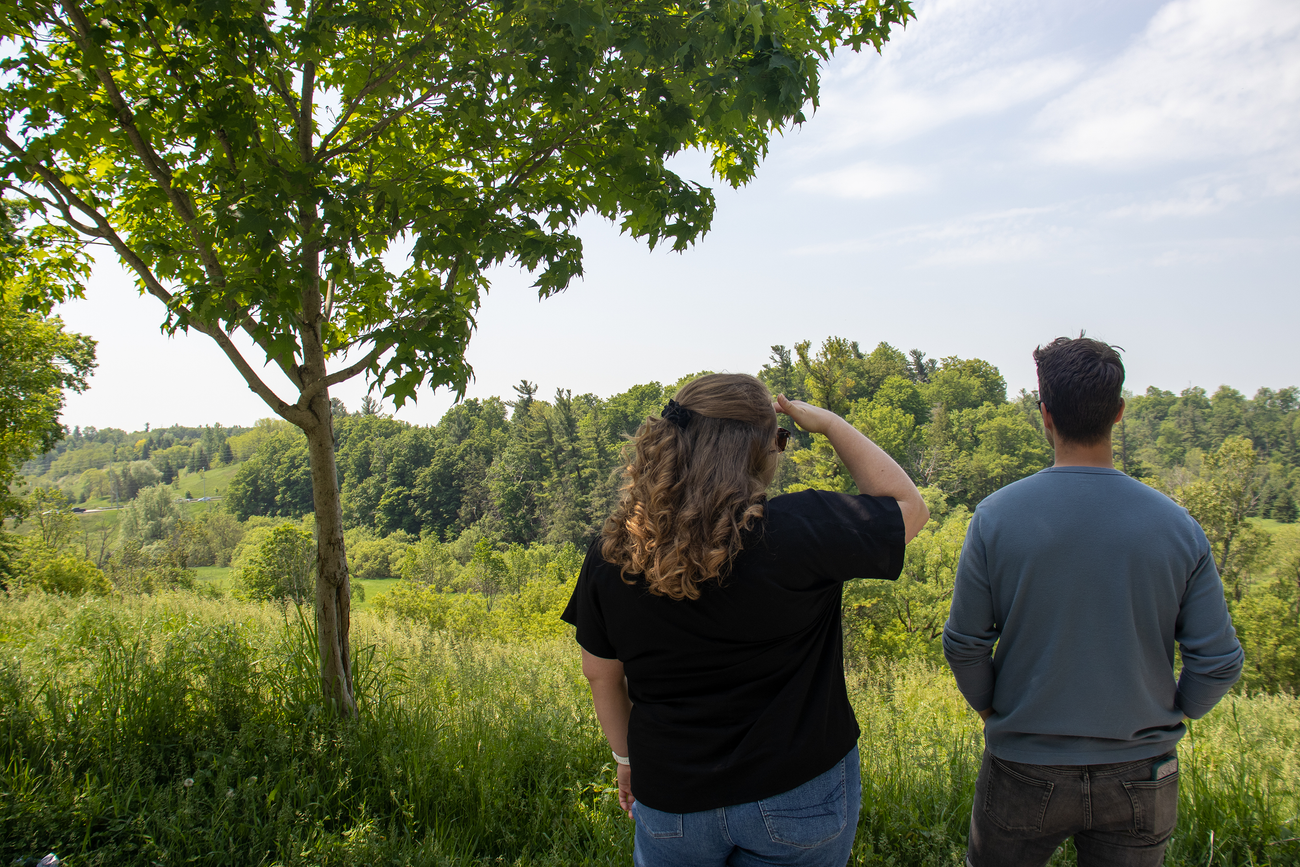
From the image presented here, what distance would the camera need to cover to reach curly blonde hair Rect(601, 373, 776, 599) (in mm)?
1359

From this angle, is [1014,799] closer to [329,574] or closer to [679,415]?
[679,415]

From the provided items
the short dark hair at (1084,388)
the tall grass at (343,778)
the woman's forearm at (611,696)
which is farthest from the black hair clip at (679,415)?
the tall grass at (343,778)

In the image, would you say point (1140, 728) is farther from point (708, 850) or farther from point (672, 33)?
point (672, 33)

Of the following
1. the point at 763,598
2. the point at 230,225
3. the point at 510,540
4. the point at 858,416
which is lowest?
the point at 510,540

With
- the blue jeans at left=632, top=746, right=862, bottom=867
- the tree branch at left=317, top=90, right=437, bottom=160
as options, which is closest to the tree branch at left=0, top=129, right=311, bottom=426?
the tree branch at left=317, top=90, right=437, bottom=160

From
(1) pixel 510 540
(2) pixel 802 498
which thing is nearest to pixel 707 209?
(2) pixel 802 498

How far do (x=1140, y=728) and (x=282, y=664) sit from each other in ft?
12.6

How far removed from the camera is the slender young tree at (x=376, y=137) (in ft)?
9.02

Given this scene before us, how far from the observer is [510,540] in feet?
221

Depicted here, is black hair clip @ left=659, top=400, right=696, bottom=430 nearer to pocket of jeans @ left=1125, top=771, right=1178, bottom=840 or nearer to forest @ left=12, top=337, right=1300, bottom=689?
pocket of jeans @ left=1125, top=771, right=1178, bottom=840

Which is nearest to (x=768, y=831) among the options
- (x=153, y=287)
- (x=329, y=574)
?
(x=329, y=574)

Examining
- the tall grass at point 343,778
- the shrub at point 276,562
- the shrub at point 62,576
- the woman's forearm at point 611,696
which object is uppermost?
the woman's forearm at point 611,696

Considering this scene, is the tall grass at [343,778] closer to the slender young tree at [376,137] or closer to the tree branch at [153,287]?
the slender young tree at [376,137]

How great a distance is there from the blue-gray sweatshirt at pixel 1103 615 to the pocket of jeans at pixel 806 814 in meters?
0.67
